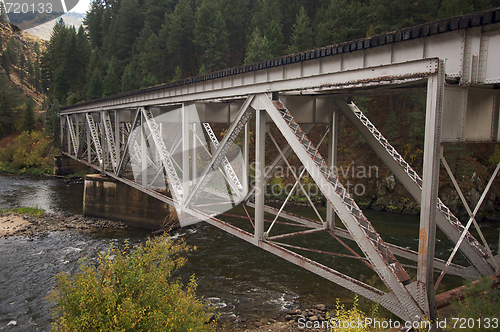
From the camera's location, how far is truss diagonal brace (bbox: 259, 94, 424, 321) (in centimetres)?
630

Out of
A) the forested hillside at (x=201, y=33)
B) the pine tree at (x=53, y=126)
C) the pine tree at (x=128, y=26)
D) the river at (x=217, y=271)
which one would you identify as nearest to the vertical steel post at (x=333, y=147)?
the river at (x=217, y=271)

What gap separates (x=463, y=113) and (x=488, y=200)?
77.3 feet

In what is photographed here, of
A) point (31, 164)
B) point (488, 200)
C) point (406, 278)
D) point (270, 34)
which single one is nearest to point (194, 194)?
point (406, 278)

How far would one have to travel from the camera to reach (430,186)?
5.86 meters

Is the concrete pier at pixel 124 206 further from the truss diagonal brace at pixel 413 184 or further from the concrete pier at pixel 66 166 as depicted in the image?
the concrete pier at pixel 66 166

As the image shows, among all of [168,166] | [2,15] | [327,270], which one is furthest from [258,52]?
[2,15]

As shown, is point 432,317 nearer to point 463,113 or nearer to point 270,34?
point 463,113

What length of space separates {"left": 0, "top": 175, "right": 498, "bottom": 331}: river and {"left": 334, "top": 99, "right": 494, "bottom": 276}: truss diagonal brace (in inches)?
267

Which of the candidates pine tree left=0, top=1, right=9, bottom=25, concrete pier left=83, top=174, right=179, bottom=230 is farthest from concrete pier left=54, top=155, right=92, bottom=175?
pine tree left=0, top=1, right=9, bottom=25

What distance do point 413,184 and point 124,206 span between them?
21.5 m

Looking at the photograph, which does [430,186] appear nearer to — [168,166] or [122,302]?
[122,302]

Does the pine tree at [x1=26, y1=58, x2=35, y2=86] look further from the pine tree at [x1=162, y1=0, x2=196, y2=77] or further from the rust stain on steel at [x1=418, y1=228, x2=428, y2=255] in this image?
the rust stain on steel at [x1=418, y1=228, x2=428, y2=255]

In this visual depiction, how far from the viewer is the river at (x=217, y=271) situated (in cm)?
1339

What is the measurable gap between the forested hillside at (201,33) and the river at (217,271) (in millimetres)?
20300
